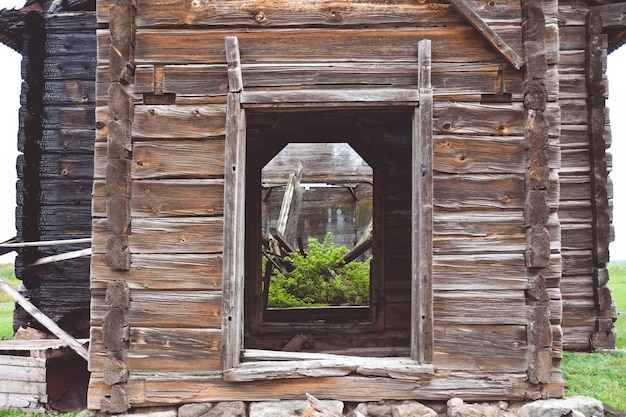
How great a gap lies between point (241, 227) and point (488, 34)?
2422mm

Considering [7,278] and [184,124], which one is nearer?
[184,124]

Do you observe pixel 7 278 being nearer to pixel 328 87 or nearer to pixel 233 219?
pixel 233 219

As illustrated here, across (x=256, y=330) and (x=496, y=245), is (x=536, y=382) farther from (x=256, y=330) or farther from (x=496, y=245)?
(x=256, y=330)

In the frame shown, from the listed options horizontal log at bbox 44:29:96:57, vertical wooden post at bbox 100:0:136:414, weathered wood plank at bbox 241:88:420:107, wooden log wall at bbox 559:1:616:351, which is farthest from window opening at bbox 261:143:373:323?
weathered wood plank at bbox 241:88:420:107

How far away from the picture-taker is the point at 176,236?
4.42m

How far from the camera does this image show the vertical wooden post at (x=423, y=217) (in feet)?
14.2

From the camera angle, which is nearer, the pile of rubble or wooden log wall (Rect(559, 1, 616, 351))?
the pile of rubble

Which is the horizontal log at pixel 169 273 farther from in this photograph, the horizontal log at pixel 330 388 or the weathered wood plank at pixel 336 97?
the weathered wood plank at pixel 336 97

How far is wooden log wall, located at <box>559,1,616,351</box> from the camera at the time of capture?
7449 millimetres

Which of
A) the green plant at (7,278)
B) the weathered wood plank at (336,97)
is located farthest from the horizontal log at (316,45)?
the green plant at (7,278)

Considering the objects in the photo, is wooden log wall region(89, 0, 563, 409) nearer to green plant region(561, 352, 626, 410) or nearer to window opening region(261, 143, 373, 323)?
green plant region(561, 352, 626, 410)

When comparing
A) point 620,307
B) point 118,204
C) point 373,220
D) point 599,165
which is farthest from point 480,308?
point 620,307

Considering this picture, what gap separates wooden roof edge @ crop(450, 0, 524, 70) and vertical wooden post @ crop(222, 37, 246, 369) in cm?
177

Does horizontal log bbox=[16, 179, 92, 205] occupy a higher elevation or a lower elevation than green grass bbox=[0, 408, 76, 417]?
higher
